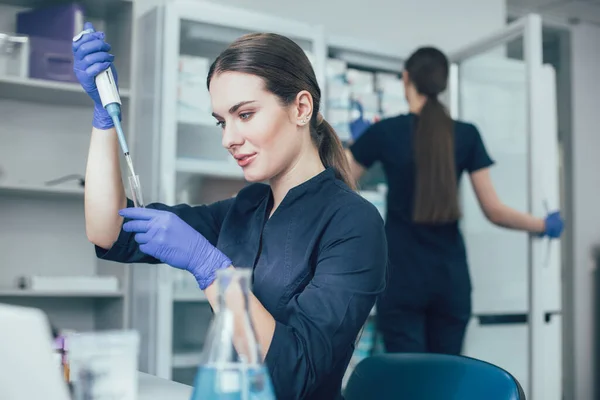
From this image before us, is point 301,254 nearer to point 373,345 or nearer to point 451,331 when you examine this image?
point 451,331

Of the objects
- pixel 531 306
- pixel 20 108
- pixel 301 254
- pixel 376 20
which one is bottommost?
pixel 531 306

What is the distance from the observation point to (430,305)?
2.39 meters

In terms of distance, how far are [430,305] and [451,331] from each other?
0.10 metres

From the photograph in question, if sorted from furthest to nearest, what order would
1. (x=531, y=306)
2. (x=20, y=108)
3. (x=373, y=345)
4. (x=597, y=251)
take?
(x=597, y=251), (x=373, y=345), (x=20, y=108), (x=531, y=306)

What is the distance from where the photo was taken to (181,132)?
2.82m

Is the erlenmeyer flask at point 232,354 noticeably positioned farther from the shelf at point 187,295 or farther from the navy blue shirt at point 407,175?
the shelf at point 187,295

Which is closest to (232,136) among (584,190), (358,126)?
(358,126)

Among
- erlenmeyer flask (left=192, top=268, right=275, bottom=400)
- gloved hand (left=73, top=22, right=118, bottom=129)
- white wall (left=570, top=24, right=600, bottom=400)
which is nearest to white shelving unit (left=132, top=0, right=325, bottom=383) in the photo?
gloved hand (left=73, top=22, right=118, bottom=129)

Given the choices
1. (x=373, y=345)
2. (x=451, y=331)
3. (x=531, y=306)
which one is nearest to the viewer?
(x=451, y=331)

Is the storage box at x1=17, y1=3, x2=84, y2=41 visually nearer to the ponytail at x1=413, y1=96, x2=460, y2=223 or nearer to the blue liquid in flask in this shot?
the ponytail at x1=413, y1=96, x2=460, y2=223

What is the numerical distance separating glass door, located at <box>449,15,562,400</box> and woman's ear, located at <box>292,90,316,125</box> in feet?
4.99

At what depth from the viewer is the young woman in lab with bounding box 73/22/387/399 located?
106 centimetres

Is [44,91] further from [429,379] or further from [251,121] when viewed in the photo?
[429,379]

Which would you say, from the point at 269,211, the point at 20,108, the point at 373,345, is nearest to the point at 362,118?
the point at 373,345
